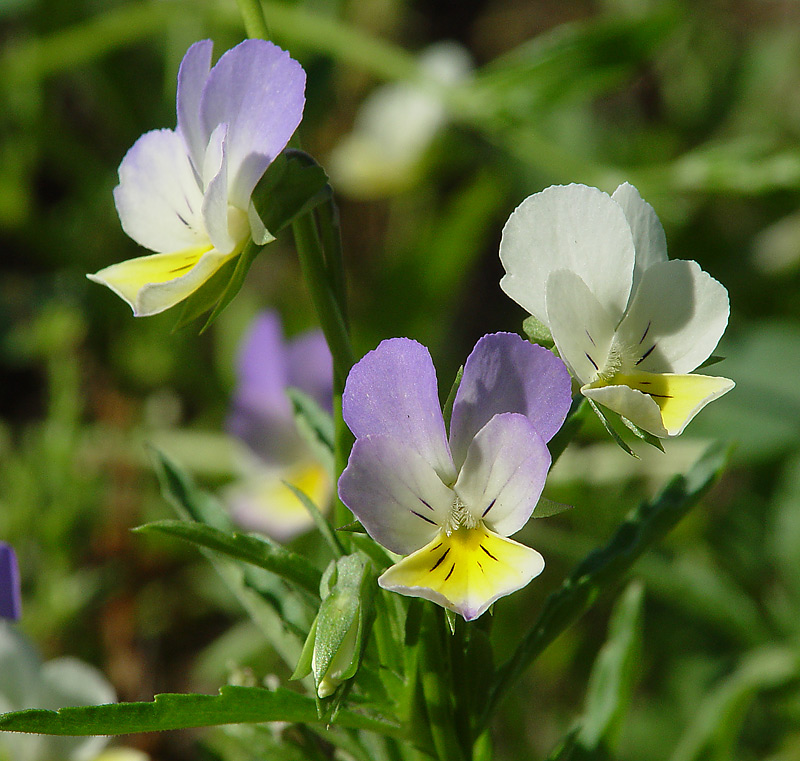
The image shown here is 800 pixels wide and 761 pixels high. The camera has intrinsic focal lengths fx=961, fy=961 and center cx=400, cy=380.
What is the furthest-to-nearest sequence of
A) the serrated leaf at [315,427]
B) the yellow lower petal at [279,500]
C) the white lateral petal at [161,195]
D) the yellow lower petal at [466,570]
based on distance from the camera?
1. the yellow lower petal at [279,500]
2. the serrated leaf at [315,427]
3. the white lateral petal at [161,195]
4. the yellow lower petal at [466,570]

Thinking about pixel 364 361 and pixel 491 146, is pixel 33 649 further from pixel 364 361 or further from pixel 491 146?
pixel 491 146

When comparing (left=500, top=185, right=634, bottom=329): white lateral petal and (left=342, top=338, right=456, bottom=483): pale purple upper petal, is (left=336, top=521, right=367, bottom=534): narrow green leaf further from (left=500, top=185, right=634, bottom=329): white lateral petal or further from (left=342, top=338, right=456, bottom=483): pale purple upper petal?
(left=500, top=185, right=634, bottom=329): white lateral petal

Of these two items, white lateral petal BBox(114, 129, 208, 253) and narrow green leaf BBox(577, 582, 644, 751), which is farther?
narrow green leaf BBox(577, 582, 644, 751)

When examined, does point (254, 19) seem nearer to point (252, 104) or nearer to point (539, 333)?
point (252, 104)

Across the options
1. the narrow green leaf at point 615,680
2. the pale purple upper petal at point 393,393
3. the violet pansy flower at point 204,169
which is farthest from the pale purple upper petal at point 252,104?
the narrow green leaf at point 615,680

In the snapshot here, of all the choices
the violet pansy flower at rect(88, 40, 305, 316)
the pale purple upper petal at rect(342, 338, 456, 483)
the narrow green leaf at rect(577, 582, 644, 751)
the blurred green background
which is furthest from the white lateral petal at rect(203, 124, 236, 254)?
the blurred green background

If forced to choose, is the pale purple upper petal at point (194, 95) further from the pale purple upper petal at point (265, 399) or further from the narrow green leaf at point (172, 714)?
the pale purple upper petal at point (265, 399)
